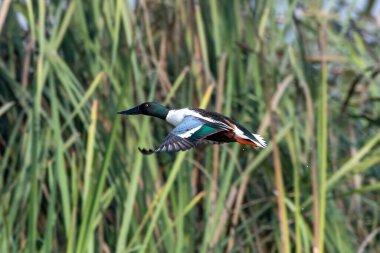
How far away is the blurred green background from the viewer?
116 inches

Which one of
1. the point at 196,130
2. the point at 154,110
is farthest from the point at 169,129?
Answer: the point at 196,130

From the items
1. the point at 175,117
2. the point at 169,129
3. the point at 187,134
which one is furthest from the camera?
the point at 169,129

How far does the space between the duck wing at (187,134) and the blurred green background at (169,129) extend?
0.65 meters

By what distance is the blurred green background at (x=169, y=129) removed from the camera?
2947mm

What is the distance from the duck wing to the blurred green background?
0.65 meters

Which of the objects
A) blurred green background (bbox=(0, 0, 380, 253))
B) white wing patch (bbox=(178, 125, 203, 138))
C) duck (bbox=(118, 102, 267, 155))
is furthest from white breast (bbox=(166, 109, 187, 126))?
blurred green background (bbox=(0, 0, 380, 253))

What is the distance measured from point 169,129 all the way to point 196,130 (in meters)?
1.31

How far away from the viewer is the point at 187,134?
1985 millimetres

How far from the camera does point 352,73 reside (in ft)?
13.7

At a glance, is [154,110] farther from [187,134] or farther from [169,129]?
[169,129]

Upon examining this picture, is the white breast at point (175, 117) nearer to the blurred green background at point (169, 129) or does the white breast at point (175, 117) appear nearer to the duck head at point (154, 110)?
the duck head at point (154, 110)

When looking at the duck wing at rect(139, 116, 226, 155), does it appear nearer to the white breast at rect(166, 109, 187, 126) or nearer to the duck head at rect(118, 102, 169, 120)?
the white breast at rect(166, 109, 187, 126)

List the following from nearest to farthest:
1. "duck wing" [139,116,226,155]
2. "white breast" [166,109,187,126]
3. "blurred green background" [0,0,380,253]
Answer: "duck wing" [139,116,226,155], "white breast" [166,109,187,126], "blurred green background" [0,0,380,253]

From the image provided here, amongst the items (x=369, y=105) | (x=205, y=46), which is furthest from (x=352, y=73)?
(x=205, y=46)
